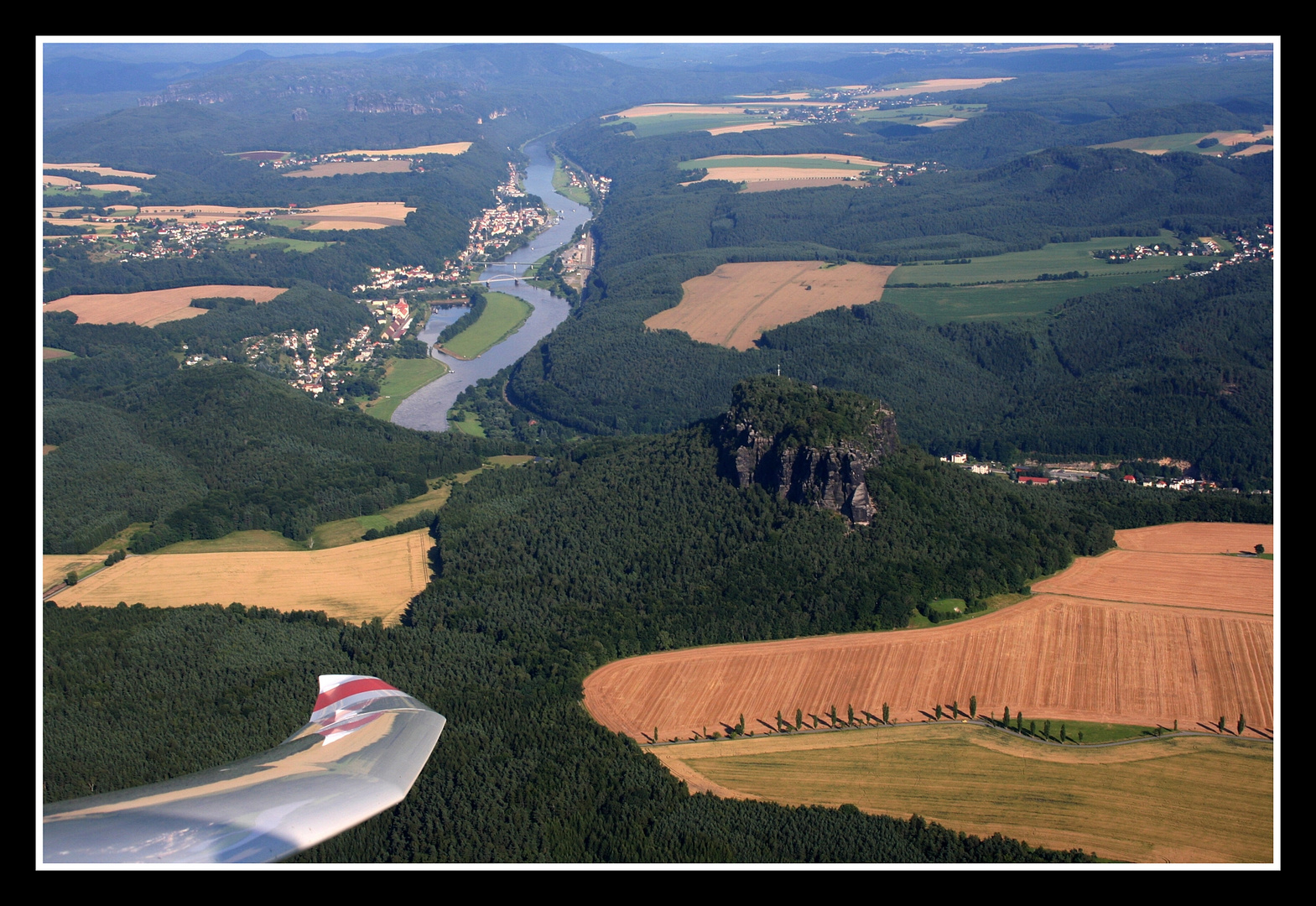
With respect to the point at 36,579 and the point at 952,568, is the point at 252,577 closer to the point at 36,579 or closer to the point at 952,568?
the point at 952,568

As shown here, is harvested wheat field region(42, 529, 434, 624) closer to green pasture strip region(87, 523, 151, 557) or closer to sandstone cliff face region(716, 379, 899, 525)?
green pasture strip region(87, 523, 151, 557)

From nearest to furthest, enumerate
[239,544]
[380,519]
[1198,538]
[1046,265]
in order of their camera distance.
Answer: [1198,538], [239,544], [380,519], [1046,265]

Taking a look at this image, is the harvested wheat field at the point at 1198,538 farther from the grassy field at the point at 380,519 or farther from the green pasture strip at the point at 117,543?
the green pasture strip at the point at 117,543

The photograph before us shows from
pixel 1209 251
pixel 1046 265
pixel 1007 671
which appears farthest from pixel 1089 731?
pixel 1209 251

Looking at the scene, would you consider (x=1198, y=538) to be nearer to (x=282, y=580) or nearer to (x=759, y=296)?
(x=282, y=580)

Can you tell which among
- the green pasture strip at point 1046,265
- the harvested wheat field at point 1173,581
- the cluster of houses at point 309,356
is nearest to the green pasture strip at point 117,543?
the cluster of houses at point 309,356

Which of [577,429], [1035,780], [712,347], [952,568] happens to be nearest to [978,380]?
[712,347]
